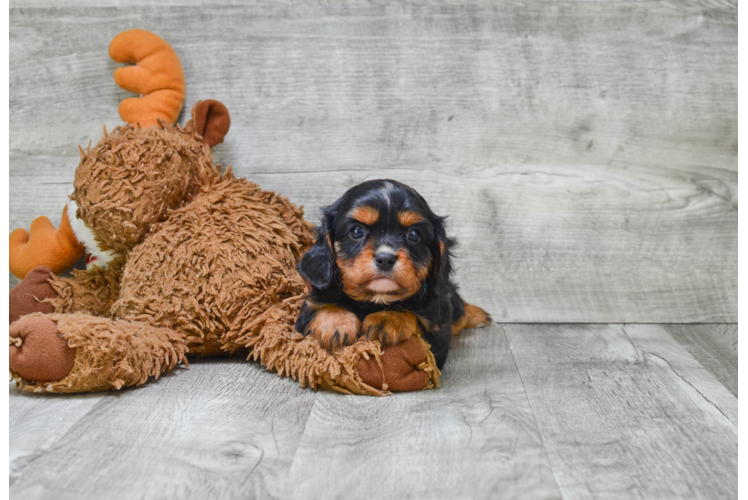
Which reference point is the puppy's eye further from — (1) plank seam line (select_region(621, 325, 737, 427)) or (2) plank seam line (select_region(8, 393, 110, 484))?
(1) plank seam line (select_region(621, 325, 737, 427))

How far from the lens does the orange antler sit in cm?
258

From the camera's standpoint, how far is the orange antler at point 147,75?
2.58 metres

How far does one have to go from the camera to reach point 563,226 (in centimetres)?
287

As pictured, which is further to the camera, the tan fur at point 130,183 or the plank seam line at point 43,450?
the tan fur at point 130,183

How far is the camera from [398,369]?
194 cm

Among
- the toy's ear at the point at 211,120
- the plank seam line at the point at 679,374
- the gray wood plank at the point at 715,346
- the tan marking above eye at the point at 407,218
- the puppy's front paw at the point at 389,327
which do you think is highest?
the toy's ear at the point at 211,120

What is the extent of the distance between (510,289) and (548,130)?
69cm

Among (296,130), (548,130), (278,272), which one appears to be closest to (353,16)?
(296,130)

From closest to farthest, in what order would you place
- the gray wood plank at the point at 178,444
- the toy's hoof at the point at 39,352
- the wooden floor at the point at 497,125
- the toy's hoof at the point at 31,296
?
1. the gray wood plank at the point at 178,444
2. the toy's hoof at the point at 39,352
3. the toy's hoof at the point at 31,296
4. the wooden floor at the point at 497,125

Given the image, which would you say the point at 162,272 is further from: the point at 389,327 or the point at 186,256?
the point at 389,327

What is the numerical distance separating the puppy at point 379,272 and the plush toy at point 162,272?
72mm

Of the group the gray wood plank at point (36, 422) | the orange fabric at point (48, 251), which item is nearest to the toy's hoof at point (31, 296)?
the orange fabric at point (48, 251)

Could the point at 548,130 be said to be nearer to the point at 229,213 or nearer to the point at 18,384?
the point at 229,213

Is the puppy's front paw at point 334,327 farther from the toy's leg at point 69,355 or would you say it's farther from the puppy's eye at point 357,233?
the toy's leg at point 69,355
